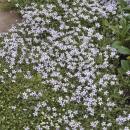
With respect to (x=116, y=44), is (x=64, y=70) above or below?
below

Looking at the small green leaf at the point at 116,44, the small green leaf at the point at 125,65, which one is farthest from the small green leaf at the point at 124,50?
the small green leaf at the point at 125,65

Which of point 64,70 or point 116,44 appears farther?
point 116,44

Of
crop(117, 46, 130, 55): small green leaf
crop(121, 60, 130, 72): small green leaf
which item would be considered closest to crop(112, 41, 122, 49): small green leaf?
crop(117, 46, 130, 55): small green leaf

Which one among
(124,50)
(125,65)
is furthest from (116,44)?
(125,65)

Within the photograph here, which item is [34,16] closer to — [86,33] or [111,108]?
[86,33]

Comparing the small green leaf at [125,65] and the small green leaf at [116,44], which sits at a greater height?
the small green leaf at [116,44]

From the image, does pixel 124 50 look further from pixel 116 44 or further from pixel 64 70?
pixel 64 70

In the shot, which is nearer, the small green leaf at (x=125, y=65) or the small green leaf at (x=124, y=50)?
the small green leaf at (x=125, y=65)

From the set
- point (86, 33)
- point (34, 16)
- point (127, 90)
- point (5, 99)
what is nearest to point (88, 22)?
point (86, 33)

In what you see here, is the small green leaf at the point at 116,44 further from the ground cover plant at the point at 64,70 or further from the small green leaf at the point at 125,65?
the small green leaf at the point at 125,65

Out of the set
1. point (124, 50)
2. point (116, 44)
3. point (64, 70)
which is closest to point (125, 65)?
point (124, 50)
